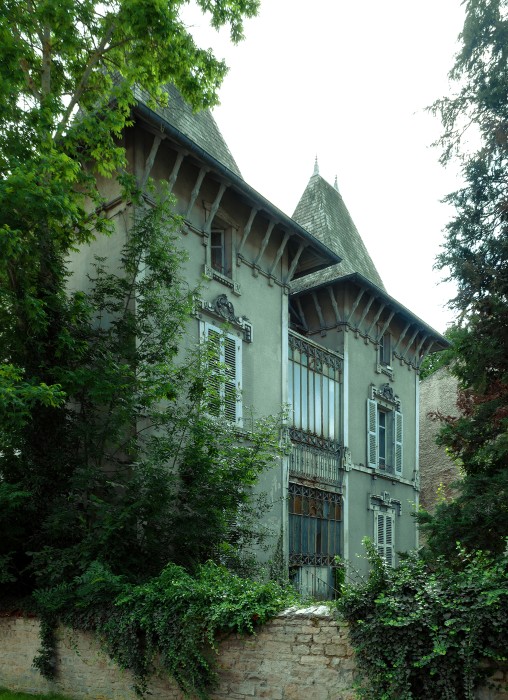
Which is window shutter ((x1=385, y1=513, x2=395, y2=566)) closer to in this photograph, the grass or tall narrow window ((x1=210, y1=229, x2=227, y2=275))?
tall narrow window ((x1=210, y1=229, x2=227, y2=275))

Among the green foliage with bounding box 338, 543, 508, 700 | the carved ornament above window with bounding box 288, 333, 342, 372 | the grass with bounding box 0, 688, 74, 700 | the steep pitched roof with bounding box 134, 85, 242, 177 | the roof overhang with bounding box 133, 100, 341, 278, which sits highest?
the steep pitched roof with bounding box 134, 85, 242, 177

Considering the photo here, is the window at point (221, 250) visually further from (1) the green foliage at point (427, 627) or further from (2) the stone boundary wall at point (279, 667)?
(1) the green foliage at point (427, 627)

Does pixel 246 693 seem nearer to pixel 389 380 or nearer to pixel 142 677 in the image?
pixel 142 677

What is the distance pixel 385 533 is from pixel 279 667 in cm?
1271

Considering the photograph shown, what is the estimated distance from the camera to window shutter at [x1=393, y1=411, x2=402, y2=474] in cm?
2086

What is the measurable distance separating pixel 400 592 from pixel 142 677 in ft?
11.3

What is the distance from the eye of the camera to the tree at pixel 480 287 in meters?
A: 12.0

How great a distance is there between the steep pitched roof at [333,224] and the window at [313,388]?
323 cm

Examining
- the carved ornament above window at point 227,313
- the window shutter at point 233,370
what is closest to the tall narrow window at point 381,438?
the carved ornament above window at point 227,313

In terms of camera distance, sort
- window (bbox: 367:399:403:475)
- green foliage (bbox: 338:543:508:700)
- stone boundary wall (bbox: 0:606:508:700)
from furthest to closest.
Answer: window (bbox: 367:399:403:475) → stone boundary wall (bbox: 0:606:508:700) → green foliage (bbox: 338:543:508:700)

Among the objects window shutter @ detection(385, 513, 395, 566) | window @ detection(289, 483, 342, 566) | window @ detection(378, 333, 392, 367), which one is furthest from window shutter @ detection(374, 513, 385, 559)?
window @ detection(378, 333, 392, 367)

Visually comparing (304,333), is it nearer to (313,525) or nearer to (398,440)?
(398,440)

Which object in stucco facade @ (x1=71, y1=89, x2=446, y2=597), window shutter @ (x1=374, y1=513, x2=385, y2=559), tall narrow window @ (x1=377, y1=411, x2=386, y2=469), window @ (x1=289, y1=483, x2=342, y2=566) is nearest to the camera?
stucco facade @ (x1=71, y1=89, x2=446, y2=597)

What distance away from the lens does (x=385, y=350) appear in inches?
824
